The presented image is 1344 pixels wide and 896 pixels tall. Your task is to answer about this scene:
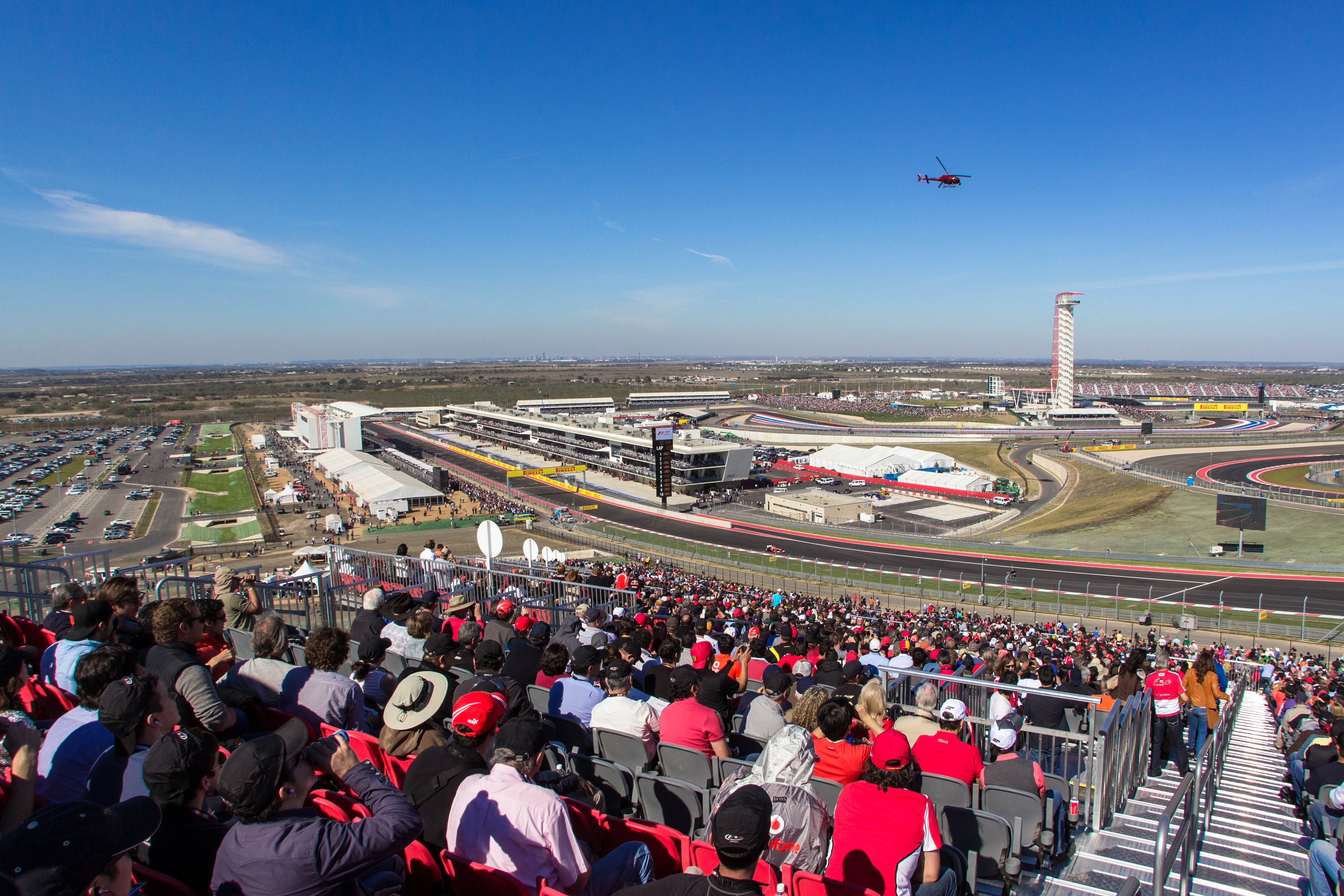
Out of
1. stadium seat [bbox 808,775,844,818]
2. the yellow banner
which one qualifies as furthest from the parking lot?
stadium seat [bbox 808,775,844,818]

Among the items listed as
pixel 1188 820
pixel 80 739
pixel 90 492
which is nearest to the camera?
pixel 80 739

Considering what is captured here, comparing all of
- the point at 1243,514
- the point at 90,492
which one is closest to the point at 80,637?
the point at 1243,514

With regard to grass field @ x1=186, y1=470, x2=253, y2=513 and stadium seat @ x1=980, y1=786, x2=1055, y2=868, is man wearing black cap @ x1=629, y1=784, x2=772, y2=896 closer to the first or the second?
stadium seat @ x1=980, y1=786, x2=1055, y2=868

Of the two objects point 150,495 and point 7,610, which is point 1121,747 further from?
point 150,495

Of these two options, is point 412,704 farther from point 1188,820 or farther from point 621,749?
point 1188,820

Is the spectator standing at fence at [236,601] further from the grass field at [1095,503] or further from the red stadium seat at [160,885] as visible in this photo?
the grass field at [1095,503]

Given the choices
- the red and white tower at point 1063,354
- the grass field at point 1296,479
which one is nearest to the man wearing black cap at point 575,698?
the grass field at point 1296,479
